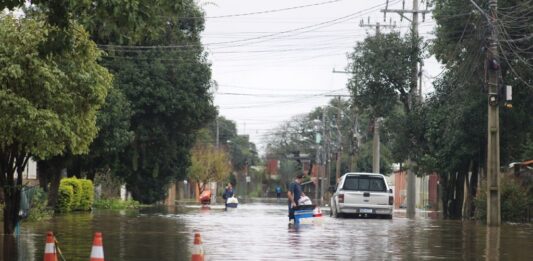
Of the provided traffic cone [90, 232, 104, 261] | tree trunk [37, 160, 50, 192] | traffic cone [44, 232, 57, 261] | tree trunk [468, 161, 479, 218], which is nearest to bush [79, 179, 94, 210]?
tree trunk [37, 160, 50, 192]

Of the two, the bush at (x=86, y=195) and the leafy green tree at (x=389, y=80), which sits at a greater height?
the leafy green tree at (x=389, y=80)

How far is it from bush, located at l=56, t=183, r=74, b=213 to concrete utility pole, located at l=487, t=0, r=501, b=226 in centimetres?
1642

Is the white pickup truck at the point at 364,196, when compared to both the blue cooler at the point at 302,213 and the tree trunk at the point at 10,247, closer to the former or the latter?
the blue cooler at the point at 302,213

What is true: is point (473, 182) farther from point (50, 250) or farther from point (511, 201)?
point (50, 250)

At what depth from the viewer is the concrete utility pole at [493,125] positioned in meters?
31.4

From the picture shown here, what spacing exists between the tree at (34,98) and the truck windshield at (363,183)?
1414cm

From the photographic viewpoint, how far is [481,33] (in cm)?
3281

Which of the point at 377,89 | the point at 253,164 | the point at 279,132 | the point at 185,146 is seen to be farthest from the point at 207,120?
the point at 253,164

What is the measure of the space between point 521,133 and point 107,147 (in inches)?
655

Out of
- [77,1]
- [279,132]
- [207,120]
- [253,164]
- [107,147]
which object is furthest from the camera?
[253,164]

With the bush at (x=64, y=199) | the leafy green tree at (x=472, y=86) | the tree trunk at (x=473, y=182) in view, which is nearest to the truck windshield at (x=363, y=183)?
the leafy green tree at (x=472, y=86)

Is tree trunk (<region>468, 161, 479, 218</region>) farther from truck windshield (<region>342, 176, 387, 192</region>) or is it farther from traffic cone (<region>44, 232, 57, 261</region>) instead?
traffic cone (<region>44, 232, 57, 261</region>)

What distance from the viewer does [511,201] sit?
36.7 m

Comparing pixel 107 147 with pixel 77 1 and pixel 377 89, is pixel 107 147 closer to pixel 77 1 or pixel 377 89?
pixel 377 89
